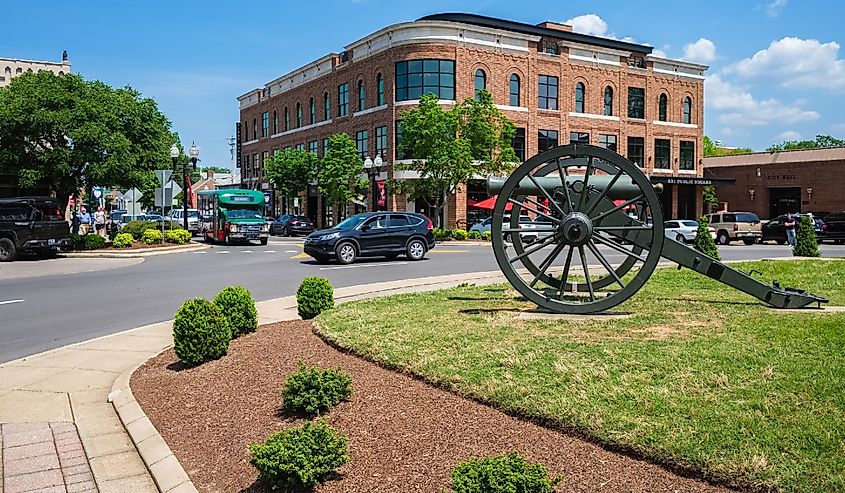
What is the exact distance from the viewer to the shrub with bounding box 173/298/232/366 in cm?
782

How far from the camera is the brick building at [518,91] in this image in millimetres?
47750

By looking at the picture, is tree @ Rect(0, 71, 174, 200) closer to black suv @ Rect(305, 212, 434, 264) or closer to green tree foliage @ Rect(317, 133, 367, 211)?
black suv @ Rect(305, 212, 434, 264)

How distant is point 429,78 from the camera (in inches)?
1869

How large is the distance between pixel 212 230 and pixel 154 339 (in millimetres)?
29502

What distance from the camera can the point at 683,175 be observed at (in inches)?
2309

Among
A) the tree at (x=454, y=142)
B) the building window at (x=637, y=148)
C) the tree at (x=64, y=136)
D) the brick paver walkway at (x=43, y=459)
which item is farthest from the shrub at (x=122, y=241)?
the building window at (x=637, y=148)

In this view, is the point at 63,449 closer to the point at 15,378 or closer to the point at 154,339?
the point at 15,378

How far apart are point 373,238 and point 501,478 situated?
1937 cm

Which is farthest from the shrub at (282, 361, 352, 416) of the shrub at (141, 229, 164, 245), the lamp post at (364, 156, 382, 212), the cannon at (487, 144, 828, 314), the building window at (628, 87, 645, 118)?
the building window at (628, 87, 645, 118)

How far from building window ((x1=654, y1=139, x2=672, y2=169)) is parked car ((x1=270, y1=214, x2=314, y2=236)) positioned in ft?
91.4

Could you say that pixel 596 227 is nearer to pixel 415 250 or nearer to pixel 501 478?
pixel 501 478

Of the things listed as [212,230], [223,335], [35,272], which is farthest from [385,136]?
[223,335]

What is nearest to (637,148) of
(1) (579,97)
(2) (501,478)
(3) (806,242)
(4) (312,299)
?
(1) (579,97)

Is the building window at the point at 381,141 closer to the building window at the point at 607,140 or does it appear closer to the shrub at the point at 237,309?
the building window at the point at 607,140
